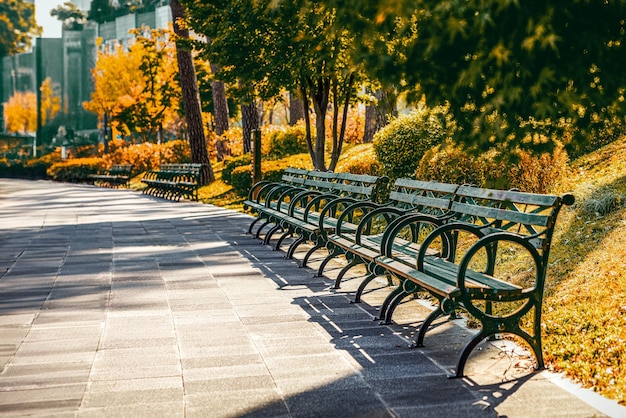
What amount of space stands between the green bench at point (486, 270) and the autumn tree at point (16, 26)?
9872cm

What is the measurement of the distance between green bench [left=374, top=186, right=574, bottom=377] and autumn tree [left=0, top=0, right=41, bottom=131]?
98717 millimetres

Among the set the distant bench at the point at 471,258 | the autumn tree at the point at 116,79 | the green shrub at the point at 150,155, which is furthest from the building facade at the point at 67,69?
the distant bench at the point at 471,258

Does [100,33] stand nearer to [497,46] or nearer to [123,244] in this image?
[123,244]

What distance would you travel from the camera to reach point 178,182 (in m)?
22.6

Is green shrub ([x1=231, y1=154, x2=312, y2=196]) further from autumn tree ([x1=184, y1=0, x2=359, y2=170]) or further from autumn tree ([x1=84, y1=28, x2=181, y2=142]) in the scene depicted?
autumn tree ([x1=84, y1=28, x2=181, y2=142])

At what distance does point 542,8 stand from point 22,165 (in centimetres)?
5791

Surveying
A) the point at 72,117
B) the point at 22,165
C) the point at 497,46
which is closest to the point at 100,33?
the point at 72,117

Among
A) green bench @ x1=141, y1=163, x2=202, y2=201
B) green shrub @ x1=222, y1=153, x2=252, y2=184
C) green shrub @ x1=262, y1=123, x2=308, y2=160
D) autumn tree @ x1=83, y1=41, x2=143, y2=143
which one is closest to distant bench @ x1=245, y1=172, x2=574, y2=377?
green bench @ x1=141, y1=163, x2=202, y2=201

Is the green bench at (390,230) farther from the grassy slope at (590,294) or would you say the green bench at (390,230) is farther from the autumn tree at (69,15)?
the autumn tree at (69,15)

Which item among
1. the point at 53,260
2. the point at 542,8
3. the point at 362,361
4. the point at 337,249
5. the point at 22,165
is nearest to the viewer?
the point at 542,8

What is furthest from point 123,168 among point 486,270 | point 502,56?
point 502,56

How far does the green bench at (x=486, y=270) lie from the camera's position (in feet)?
17.3

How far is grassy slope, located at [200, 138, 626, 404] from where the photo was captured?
17.5 ft

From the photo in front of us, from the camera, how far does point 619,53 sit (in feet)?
12.4
